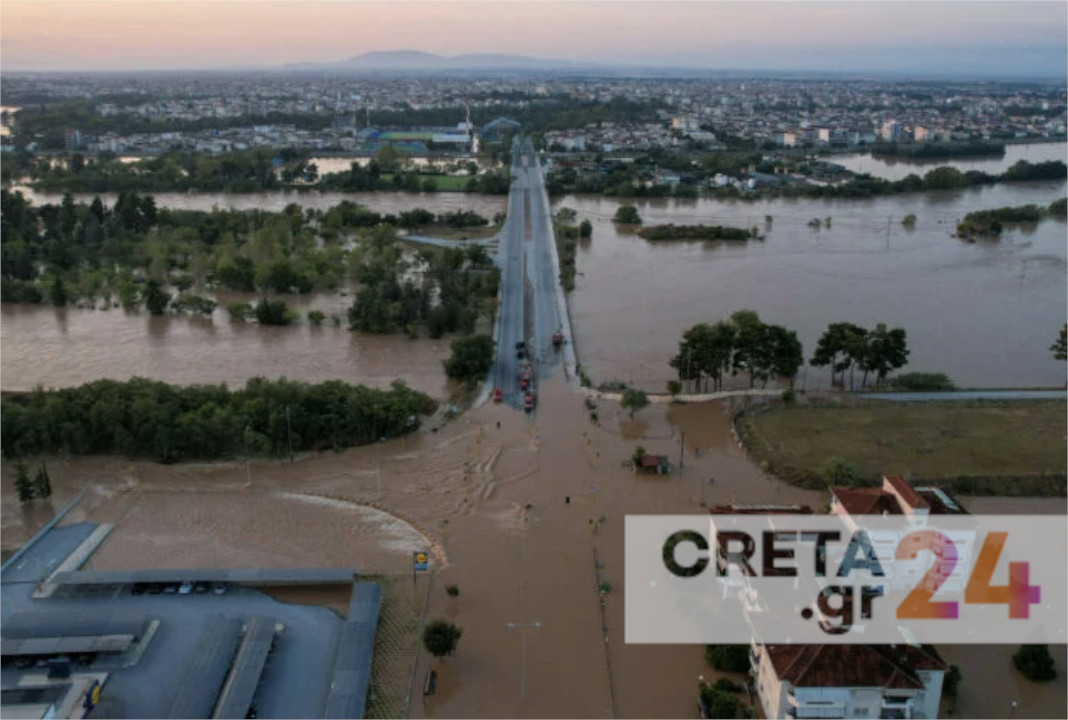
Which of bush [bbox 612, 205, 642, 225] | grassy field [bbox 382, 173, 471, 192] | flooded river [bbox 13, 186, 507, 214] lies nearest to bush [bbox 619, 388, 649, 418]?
bush [bbox 612, 205, 642, 225]

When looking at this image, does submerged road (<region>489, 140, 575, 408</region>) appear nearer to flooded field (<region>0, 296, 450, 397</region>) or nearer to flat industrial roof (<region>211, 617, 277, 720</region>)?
flooded field (<region>0, 296, 450, 397</region>)

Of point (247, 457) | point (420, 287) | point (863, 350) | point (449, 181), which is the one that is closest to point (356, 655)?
point (247, 457)

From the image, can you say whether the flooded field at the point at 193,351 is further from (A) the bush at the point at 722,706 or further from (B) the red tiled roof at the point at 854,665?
(B) the red tiled roof at the point at 854,665

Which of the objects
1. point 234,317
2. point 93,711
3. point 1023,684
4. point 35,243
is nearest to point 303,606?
point 93,711

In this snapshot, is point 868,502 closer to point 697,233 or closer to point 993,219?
point 697,233

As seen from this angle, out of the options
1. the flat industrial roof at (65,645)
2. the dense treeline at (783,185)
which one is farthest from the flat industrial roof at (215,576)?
the dense treeline at (783,185)

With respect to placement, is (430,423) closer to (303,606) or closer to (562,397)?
(562,397)

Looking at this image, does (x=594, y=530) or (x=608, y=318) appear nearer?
(x=594, y=530)
